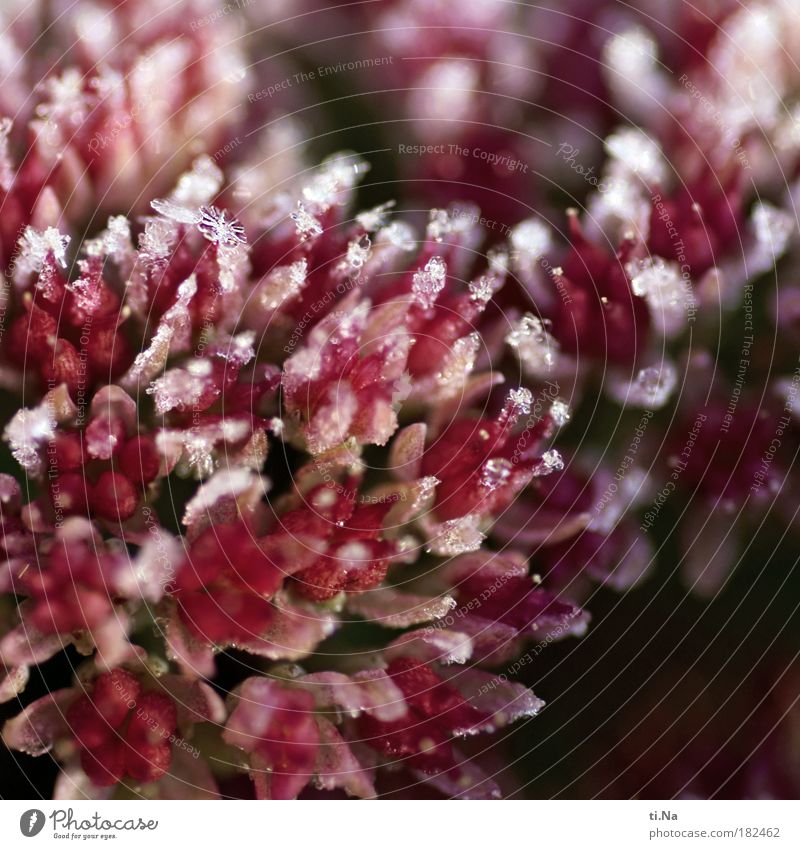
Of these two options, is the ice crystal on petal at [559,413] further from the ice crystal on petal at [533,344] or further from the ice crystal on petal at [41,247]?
the ice crystal on petal at [41,247]

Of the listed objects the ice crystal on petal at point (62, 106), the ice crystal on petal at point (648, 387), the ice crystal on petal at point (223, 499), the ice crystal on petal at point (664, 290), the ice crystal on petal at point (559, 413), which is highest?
the ice crystal on petal at point (62, 106)

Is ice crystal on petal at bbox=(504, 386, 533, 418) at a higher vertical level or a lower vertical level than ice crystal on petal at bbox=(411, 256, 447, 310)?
lower

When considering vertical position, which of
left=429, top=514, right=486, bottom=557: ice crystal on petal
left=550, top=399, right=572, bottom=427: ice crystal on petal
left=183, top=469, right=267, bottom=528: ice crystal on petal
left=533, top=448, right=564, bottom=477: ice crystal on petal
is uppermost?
left=550, top=399, right=572, bottom=427: ice crystal on petal

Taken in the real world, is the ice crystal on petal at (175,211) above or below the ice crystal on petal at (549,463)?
above

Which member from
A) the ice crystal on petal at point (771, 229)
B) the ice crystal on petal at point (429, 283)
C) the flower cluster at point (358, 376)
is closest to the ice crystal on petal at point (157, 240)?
the flower cluster at point (358, 376)

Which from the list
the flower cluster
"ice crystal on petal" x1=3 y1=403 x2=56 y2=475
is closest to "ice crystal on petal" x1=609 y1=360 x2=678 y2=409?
the flower cluster

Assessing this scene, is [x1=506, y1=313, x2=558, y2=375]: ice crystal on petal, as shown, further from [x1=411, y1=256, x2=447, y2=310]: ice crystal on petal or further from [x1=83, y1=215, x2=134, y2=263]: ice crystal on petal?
[x1=83, y1=215, x2=134, y2=263]: ice crystal on petal
